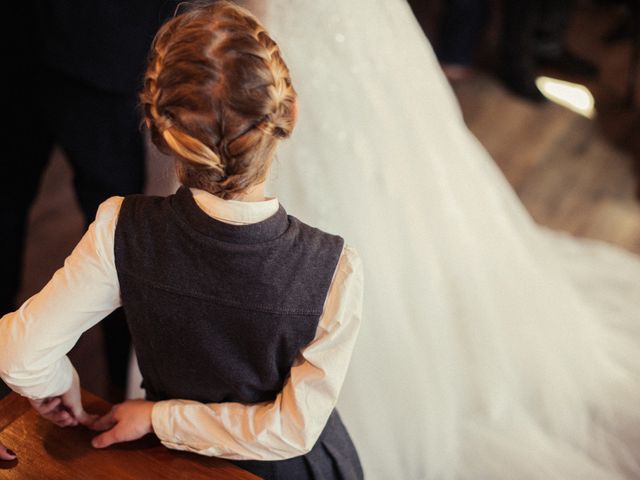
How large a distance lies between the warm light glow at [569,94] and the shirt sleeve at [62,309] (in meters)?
2.39

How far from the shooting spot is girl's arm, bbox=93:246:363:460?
0.75m

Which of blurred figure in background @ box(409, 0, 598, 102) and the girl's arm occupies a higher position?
blurred figure in background @ box(409, 0, 598, 102)

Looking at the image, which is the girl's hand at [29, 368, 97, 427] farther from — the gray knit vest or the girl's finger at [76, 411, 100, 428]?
the gray knit vest

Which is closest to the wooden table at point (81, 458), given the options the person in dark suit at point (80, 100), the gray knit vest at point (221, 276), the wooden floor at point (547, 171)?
the gray knit vest at point (221, 276)

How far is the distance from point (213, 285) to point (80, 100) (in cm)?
70

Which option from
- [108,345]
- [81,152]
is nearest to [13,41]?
[81,152]

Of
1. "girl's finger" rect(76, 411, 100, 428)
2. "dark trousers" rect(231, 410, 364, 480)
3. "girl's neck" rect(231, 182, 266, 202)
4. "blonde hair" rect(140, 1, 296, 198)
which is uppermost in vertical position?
"blonde hair" rect(140, 1, 296, 198)

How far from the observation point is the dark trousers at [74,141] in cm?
130

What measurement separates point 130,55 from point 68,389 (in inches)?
24.3

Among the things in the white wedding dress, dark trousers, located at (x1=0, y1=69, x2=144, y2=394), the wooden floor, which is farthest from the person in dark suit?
the wooden floor

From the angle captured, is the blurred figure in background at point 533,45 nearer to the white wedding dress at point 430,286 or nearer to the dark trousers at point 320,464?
the white wedding dress at point 430,286

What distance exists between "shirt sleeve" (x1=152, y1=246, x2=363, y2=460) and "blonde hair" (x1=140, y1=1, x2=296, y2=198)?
0.16 metres

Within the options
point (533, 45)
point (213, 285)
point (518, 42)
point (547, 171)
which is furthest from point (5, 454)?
point (533, 45)

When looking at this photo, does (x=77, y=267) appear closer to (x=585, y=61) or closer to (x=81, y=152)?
(x=81, y=152)
